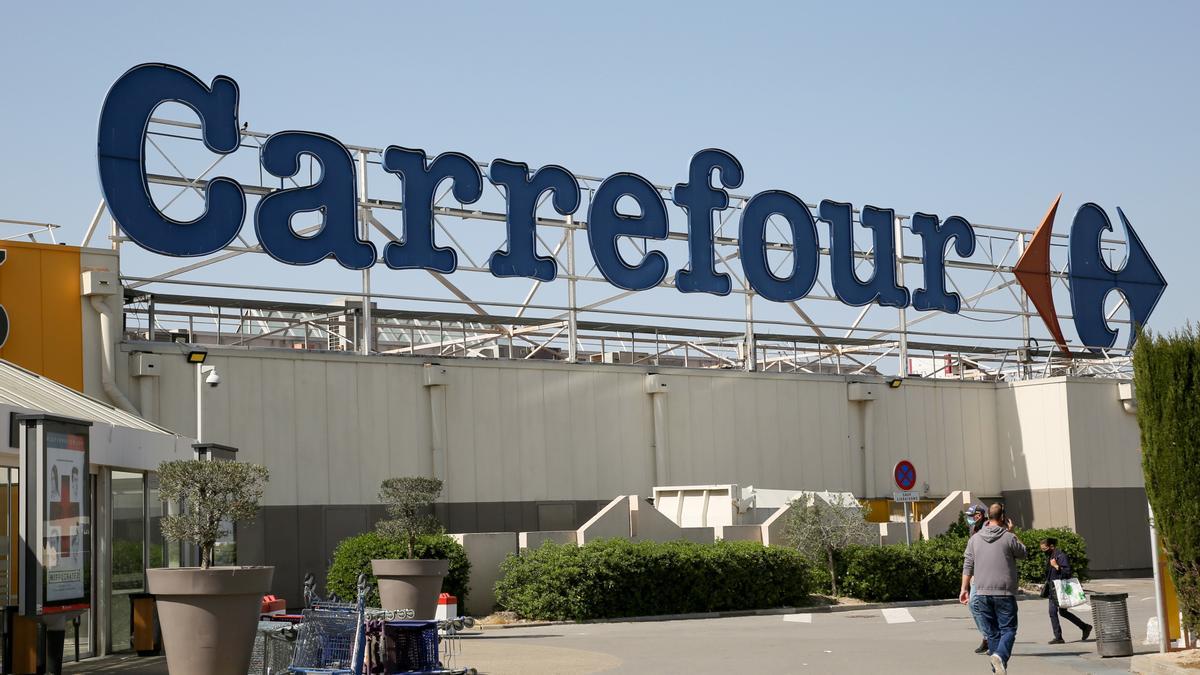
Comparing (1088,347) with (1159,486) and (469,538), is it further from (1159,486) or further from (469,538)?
(1159,486)

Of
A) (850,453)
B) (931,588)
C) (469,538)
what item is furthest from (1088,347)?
(469,538)

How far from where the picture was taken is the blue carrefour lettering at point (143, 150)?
27.4 m

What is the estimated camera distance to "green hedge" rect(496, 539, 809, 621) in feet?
82.4

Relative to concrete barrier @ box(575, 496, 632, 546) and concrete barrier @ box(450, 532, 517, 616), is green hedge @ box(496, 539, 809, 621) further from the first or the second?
concrete barrier @ box(575, 496, 632, 546)

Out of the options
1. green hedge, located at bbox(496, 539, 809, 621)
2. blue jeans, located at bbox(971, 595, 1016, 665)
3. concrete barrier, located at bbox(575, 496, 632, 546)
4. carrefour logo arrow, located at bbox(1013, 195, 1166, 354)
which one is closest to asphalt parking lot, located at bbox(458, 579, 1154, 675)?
green hedge, located at bbox(496, 539, 809, 621)

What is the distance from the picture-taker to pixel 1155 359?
15406 mm

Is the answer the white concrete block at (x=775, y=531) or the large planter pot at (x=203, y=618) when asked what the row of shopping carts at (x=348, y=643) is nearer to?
the large planter pot at (x=203, y=618)

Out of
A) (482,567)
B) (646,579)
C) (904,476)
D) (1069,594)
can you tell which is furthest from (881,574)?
(1069,594)

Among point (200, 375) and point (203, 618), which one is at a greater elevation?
point (200, 375)

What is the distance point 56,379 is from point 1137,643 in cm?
1804

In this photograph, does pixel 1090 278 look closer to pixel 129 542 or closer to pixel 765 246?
pixel 765 246

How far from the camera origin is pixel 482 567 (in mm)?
26250

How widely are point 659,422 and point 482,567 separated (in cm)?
744

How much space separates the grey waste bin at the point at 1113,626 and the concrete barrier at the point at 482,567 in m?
11.6
